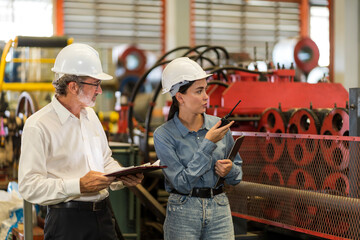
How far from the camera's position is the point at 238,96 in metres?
4.86

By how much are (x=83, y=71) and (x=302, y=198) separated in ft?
4.97

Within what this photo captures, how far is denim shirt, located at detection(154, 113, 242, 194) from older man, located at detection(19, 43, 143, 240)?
0.21 metres

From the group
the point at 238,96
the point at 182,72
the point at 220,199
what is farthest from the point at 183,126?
the point at 238,96

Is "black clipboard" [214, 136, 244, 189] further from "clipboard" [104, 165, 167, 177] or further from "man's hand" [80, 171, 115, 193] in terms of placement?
"man's hand" [80, 171, 115, 193]

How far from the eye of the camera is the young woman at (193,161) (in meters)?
2.46

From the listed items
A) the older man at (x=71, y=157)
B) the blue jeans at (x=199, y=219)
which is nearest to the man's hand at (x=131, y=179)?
the older man at (x=71, y=157)

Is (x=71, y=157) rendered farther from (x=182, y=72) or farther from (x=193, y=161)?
(x=182, y=72)

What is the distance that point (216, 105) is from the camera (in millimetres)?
5059

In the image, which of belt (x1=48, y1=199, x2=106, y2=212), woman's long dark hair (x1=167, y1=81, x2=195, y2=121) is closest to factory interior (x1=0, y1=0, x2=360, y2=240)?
belt (x1=48, y1=199, x2=106, y2=212)

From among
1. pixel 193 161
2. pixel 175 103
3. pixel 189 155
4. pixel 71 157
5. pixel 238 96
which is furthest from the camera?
pixel 238 96

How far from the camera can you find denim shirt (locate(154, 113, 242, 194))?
8.00 feet

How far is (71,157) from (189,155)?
21.8 inches

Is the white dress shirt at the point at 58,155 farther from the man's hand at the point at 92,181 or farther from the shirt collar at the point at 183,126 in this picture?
the shirt collar at the point at 183,126

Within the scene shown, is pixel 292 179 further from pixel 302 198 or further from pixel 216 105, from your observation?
pixel 216 105
